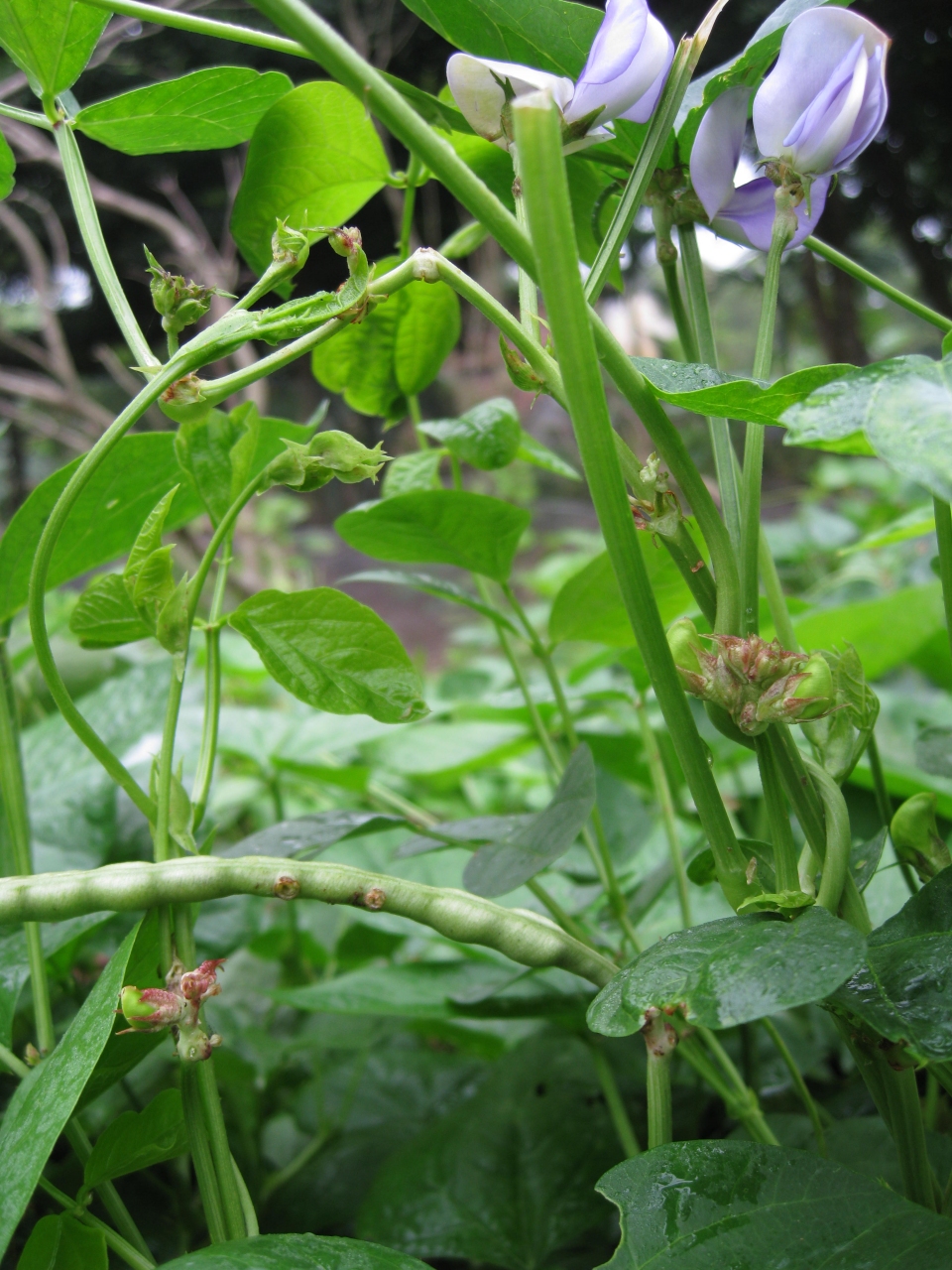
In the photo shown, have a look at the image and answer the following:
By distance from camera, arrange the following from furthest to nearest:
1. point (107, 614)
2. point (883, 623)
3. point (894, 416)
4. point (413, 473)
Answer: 1. point (883, 623)
2. point (413, 473)
3. point (107, 614)
4. point (894, 416)

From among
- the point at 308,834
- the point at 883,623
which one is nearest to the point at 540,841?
the point at 308,834

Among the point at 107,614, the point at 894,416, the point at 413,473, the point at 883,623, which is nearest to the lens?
the point at 894,416

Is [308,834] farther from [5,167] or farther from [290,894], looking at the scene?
[5,167]

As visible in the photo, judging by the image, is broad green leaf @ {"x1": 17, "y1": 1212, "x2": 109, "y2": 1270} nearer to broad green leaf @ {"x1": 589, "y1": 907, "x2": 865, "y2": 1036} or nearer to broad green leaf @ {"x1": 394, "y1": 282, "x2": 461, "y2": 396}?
broad green leaf @ {"x1": 589, "y1": 907, "x2": 865, "y2": 1036}

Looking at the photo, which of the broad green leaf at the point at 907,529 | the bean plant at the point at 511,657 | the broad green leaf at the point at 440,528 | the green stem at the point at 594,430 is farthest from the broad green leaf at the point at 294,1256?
the broad green leaf at the point at 907,529

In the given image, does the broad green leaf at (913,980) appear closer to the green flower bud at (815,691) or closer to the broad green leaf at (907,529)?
the green flower bud at (815,691)

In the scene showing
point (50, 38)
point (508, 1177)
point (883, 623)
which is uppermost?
point (50, 38)

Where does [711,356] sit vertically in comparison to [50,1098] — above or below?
above

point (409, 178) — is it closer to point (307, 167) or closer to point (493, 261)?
point (307, 167)

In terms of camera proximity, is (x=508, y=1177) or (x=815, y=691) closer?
(x=815, y=691)
